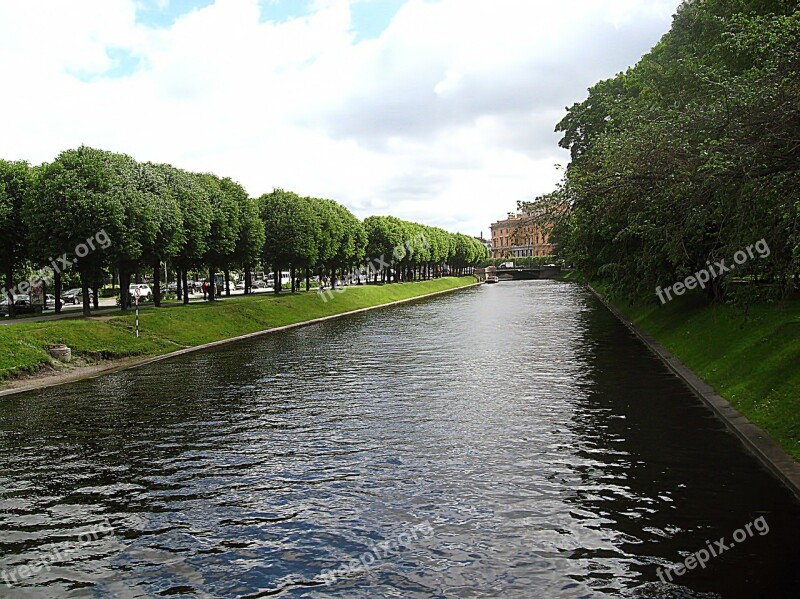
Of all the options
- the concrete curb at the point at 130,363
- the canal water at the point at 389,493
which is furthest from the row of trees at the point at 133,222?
the canal water at the point at 389,493

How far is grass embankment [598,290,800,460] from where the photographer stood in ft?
54.9

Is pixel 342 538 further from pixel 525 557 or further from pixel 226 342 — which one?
pixel 226 342

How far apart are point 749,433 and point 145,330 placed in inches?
1272

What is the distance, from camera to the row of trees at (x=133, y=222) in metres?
39.2

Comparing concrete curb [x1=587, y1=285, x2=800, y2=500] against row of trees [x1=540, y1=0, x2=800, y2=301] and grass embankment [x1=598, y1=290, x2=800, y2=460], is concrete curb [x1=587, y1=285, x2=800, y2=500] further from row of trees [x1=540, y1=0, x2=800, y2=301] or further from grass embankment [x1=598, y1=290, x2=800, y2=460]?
row of trees [x1=540, y1=0, x2=800, y2=301]

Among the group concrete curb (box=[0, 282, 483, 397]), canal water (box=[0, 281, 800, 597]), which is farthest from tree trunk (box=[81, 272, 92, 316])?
canal water (box=[0, 281, 800, 597])

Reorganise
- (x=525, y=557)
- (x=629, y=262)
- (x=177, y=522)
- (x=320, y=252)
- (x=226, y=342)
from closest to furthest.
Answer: (x=525, y=557) < (x=177, y=522) < (x=629, y=262) < (x=226, y=342) < (x=320, y=252)

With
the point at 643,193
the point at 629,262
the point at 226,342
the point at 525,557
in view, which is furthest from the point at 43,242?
the point at 525,557

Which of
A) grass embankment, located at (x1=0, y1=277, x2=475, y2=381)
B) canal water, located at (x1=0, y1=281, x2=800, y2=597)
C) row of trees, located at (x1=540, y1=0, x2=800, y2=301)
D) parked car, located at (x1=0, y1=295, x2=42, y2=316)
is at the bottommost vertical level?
canal water, located at (x1=0, y1=281, x2=800, y2=597)

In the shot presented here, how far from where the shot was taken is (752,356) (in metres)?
22.3

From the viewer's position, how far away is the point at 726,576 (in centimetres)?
955

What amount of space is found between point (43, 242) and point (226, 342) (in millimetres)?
11566

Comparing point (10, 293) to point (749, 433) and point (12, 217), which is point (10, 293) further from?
point (749, 433)

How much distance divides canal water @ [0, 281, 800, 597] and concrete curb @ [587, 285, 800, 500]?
0.28 m
